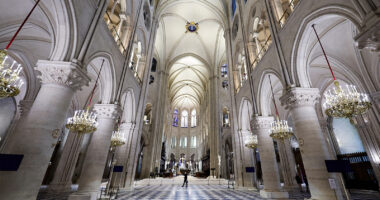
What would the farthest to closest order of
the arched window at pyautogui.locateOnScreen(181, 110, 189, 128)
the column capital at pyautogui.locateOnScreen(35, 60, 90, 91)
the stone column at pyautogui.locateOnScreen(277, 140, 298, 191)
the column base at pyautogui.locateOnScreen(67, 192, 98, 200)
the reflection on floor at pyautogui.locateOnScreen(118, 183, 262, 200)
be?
the arched window at pyautogui.locateOnScreen(181, 110, 189, 128), the stone column at pyautogui.locateOnScreen(277, 140, 298, 191), the reflection on floor at pyautogui.locateOnScreen(118, 183, 262, 200), the column base at pyautogui.locateOnScreen(67, 192, 98, 200), the column capital at pyautogui.locateOnScreen(35, 60, 90, 91)

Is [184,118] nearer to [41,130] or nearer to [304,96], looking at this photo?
[304,96]

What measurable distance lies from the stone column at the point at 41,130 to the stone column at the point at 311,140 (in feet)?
22.6

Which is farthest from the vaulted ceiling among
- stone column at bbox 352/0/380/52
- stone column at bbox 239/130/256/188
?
stone column at bbox 352/0/380/52

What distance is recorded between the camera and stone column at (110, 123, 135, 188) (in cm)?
902

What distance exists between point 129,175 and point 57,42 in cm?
761

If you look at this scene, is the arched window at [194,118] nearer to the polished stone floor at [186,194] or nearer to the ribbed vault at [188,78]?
the ribbed vault at [188,78]

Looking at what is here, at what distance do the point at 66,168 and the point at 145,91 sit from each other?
656 centimetres

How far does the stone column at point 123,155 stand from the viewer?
9.02 meters

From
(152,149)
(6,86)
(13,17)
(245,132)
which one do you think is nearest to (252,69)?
(245,132)

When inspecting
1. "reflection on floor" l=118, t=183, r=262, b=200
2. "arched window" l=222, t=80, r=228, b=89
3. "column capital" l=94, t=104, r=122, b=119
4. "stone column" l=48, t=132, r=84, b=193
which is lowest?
"reflection on floor" l=118, t=183, r=262, b=200

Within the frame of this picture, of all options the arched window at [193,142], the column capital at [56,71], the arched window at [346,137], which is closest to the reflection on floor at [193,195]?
the arched window at [346,137]

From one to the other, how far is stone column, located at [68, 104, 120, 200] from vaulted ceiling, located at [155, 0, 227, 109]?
12.0m

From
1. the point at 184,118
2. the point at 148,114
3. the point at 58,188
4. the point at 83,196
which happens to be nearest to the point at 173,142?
the point at 184,118

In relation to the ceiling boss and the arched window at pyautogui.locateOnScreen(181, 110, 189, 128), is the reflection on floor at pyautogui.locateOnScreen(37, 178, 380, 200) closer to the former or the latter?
the ceiling boss
